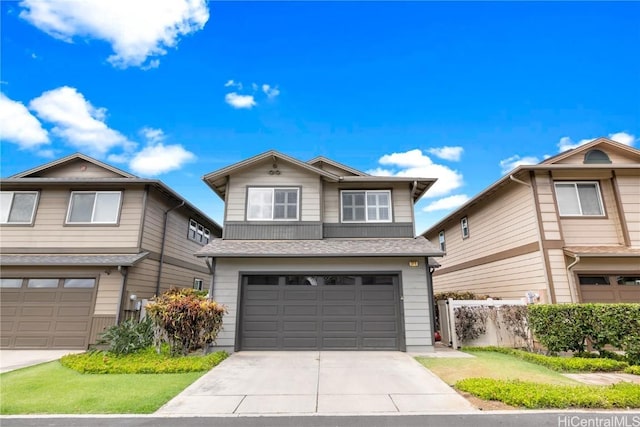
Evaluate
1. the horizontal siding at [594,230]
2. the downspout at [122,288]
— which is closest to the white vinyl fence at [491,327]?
the horizontal siding at [594,230]

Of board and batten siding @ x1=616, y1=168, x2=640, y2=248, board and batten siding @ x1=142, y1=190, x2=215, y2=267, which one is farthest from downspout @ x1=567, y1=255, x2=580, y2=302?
board and batten siding @ x1=142, y1=190, x2=215, y2=267

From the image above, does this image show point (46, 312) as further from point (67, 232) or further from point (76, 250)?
point (67, 232)

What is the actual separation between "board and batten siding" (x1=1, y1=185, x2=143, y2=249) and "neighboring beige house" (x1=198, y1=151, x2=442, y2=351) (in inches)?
128

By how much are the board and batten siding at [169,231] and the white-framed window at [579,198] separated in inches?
549

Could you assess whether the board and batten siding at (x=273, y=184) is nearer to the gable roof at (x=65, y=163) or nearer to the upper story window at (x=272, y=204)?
the upper story window at (x=272, y=204)

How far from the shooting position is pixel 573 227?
1027 centimetres

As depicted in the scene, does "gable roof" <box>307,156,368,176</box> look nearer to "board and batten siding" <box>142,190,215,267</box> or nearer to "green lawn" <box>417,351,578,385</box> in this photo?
"board and batten siding" <box>142,190,215,267</box>

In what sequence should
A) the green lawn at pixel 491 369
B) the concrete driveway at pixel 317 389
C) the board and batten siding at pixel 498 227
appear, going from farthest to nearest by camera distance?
the board and batten siding at pixel 498 227 → the green lawn at pixel 491 369 → the concrete driveway at pixel 317 389

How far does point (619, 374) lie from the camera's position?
6742mm

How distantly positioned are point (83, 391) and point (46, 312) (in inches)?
265

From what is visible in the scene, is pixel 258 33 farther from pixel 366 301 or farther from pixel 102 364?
pixel 102 364

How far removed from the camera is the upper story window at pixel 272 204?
10922 millimetres

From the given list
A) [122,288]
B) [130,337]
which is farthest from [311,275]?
[122,288]

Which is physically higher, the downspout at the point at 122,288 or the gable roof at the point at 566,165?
the gable roof at the point at 566,165
